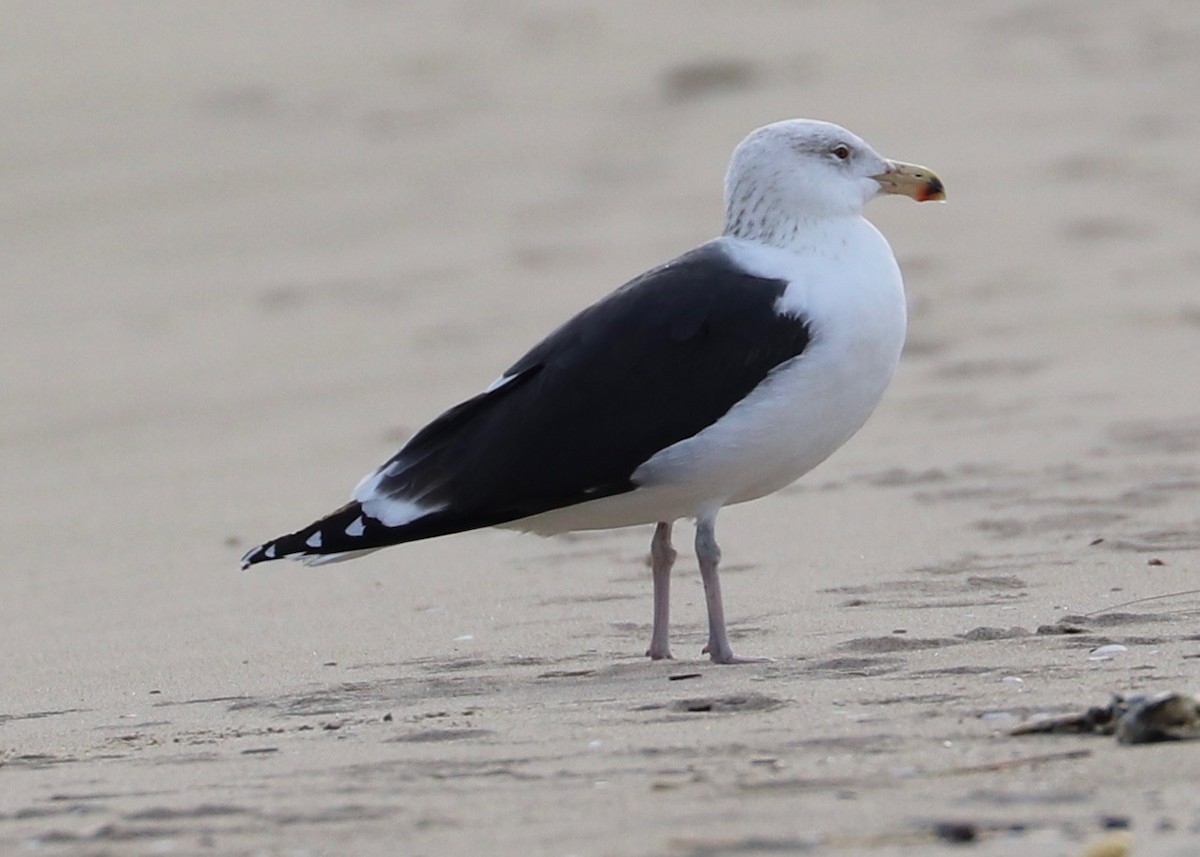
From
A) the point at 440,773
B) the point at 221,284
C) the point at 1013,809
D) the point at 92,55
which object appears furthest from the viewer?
the point at 92,55

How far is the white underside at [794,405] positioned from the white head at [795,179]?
0.14 meters

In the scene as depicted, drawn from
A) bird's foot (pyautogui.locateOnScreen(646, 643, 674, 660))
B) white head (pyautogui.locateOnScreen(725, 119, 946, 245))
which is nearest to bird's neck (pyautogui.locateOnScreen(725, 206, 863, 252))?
white head (pyautogui.locateOnScreen(725, 119, 946, 245))

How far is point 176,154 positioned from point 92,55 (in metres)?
2.51

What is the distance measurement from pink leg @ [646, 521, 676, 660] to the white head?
84 cm

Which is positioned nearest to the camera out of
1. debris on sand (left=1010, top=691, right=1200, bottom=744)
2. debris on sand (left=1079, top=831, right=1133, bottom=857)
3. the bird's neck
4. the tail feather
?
debris on sand (left=1079, top=831, right=1133, bottom=857)

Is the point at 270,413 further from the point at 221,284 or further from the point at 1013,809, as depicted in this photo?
the point at 1013,809

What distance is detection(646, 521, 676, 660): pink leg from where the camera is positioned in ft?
17.9

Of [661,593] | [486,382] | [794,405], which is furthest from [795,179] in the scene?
[486,382]

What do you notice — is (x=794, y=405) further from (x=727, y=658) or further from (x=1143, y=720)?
(x=1143, y=720)

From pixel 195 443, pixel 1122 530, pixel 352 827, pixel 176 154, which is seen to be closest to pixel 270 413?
pixel 195 443

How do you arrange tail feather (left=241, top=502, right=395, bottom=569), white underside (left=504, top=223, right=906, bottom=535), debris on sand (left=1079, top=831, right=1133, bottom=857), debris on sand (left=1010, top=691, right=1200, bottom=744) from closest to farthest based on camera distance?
debris on sand (left=1079, top=831, right=1133, bottom=857) → debris on sand (left=1010, top=691, right=1200, bottom=744) → white underside (left=504, top=223, right=906, bottom=535) → tail feather (left=241, top=502, right=395, bottom=569)

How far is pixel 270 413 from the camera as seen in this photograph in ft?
36.5

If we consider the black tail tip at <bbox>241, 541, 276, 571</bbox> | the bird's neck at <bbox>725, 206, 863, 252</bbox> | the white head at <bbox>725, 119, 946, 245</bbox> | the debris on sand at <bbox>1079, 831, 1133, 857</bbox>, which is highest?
the white head at <bbox>725, 119, 946, 245</bbox>

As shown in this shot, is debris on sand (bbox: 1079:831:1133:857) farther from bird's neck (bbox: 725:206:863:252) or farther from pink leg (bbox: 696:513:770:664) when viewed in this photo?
bird's neck (bbox: 725:206:863:252)
